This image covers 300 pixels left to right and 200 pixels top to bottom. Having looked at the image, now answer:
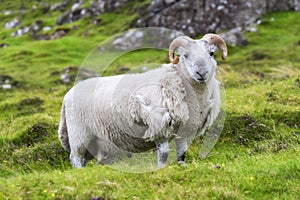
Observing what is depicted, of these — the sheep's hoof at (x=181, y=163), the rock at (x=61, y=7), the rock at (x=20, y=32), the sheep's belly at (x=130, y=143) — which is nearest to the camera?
the sheep's hoof at (x=181, y=163)

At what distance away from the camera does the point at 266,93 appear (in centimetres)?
1198

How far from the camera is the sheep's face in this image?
6660 millimetres

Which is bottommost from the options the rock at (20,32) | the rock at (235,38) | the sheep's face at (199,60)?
the rock at (20,32)

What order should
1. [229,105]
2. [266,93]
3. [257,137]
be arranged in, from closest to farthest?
[257,137]
[229,105]
[266,93]

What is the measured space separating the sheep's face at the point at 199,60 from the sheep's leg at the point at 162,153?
114cm

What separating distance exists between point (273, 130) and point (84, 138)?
13.1 feet

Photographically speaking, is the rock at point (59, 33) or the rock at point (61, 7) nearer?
the rock at point (59, 33)

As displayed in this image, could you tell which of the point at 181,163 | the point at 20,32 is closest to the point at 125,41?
the point at 181,163

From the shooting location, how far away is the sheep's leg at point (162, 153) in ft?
22.9

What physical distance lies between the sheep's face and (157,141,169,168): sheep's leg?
3.73 ft

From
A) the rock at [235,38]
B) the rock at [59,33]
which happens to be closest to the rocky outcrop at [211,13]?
the rock at [235,38]

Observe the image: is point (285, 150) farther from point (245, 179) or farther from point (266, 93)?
point (266, 93)

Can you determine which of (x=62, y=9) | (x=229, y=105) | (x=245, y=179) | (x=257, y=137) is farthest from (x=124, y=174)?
(x=62, y=9)

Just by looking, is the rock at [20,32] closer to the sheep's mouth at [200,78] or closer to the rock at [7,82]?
the rock at [7,82]
